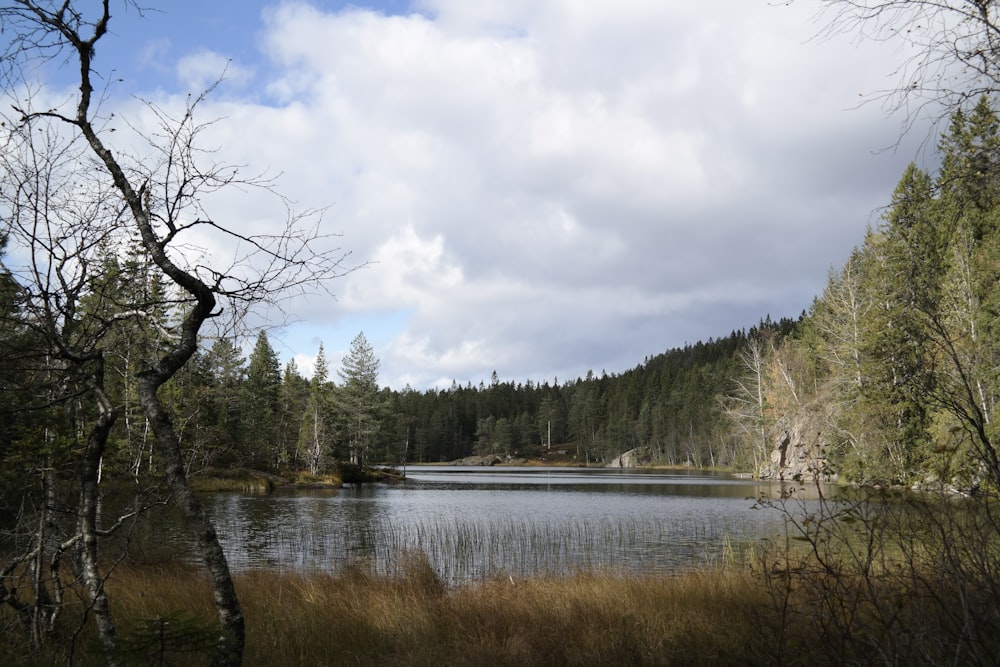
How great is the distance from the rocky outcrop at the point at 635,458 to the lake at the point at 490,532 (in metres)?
88.5

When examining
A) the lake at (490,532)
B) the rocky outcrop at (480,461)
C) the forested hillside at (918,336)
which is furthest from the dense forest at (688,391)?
the rocky outcrop at (480,461)

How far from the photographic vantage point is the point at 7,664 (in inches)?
214

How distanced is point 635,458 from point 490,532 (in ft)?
363

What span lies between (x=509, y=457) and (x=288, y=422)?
8097 cm

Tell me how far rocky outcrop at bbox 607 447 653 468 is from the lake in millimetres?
88482

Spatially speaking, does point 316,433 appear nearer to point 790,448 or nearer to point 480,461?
point 790,448

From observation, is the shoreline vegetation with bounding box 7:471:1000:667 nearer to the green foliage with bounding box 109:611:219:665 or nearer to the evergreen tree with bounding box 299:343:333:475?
the green foliage with bounding box 109:611:219:665

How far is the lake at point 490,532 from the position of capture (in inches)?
608

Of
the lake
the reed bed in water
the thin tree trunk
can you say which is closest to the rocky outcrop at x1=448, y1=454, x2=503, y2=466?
the lake

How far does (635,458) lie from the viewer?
12594cm

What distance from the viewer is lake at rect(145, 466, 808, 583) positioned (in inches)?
608

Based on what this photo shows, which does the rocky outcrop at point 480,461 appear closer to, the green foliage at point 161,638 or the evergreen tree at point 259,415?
the evergreen tree at point 259,415

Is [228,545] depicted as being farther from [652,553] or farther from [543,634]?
[543,634]

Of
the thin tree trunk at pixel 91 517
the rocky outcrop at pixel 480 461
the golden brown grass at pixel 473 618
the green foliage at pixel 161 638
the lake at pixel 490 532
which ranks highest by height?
the thin tree trunk at pixel 91 517
